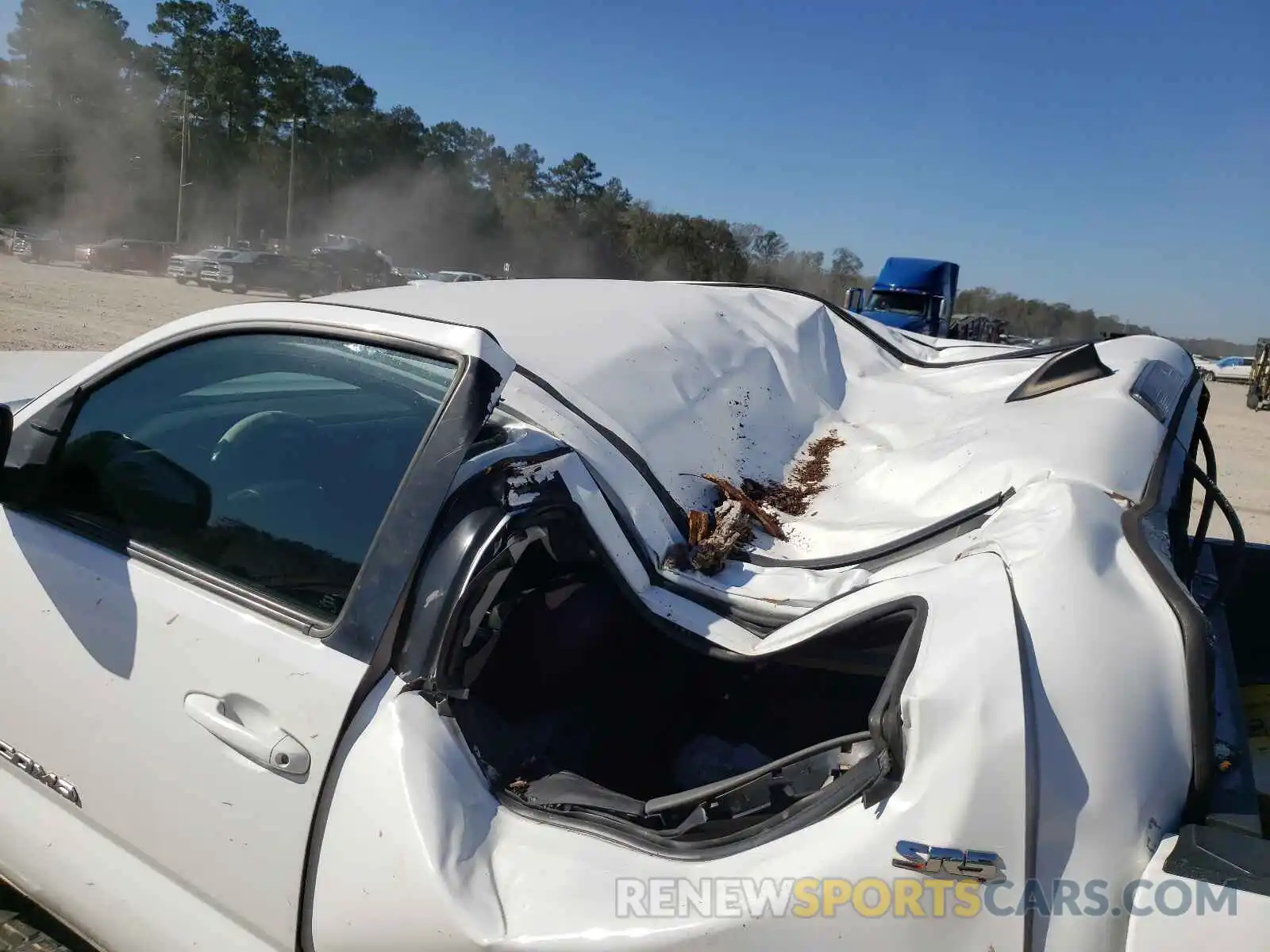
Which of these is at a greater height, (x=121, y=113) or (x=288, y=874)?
(x=121, y=113)

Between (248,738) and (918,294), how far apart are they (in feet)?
57.0

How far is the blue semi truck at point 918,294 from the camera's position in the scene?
17.0m

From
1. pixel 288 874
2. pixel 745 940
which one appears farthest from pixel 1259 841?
pixel 288 874

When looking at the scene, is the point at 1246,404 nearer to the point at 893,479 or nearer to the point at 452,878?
the point at 893,479

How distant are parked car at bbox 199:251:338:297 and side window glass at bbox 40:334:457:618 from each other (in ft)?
88.9

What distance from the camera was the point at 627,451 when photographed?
2.14 m

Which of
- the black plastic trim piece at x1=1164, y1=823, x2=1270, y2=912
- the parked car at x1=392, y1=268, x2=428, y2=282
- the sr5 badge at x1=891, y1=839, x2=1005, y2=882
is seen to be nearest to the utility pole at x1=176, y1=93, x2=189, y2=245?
the parked car at x1=392, y1=268, x2=428, y2=282

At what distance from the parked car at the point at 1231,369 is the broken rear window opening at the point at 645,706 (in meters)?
34.7

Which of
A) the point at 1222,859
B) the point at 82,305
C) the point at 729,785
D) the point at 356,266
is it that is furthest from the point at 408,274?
the point at 1222,859

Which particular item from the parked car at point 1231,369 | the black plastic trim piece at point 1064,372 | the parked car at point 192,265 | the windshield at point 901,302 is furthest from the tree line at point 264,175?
the black plastic trim piece at point 1064,372

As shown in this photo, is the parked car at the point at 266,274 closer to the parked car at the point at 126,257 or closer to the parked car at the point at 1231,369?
the parked car at the point at 126,257

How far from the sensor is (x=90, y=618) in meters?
1.76

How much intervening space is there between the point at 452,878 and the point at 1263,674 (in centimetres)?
257

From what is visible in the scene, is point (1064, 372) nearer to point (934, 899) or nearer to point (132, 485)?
point (934, 899)
